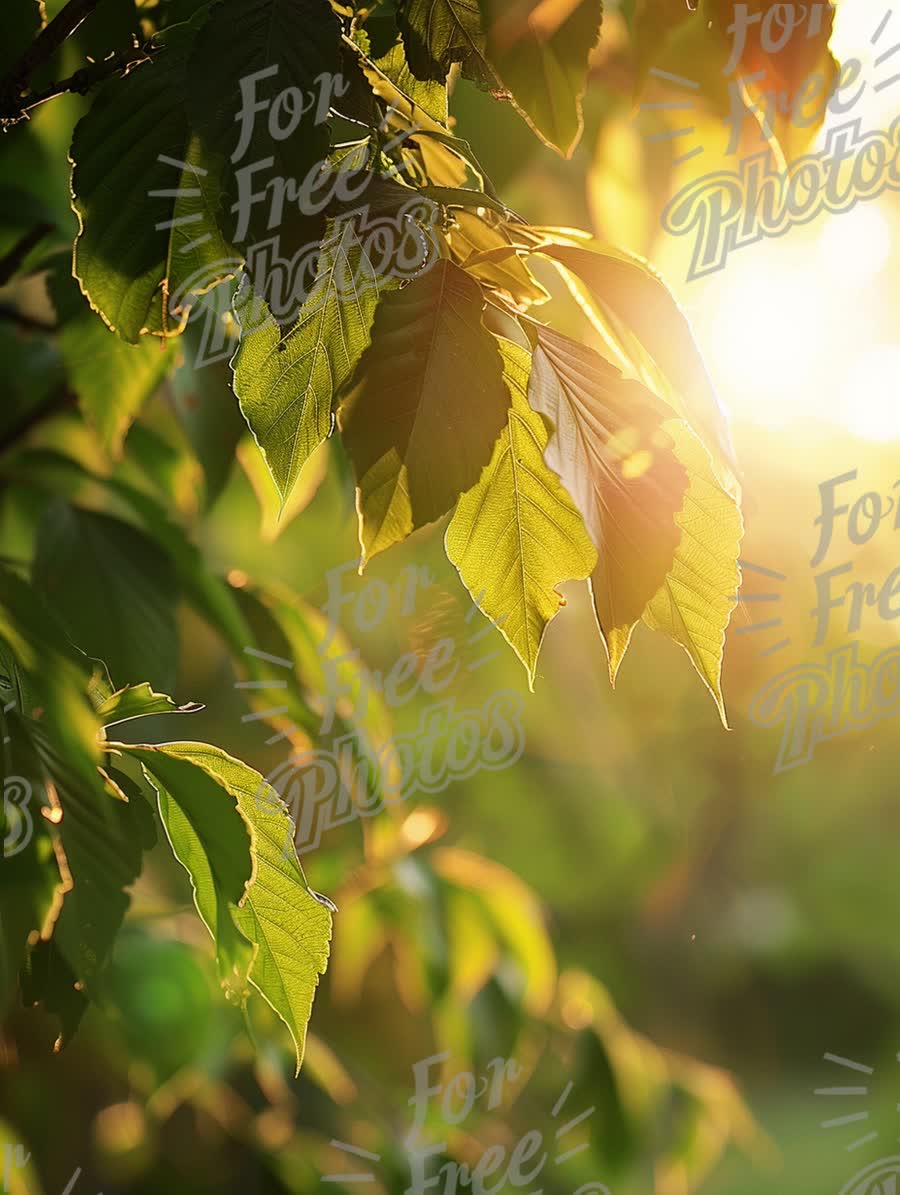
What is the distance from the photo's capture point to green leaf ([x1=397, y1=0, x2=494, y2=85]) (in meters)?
0.13

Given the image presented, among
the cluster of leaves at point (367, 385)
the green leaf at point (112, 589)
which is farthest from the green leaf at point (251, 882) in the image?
the green leaf at point (112, 589)

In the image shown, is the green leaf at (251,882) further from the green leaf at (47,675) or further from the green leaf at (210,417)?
the green leaf at (210,417)

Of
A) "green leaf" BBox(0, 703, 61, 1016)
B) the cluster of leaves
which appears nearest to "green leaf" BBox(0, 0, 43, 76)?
the cluster of leaves

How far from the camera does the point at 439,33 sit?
0.13 m

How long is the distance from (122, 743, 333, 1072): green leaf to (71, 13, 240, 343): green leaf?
6 centimetres

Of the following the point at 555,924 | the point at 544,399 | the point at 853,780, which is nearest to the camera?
the point at 544,399

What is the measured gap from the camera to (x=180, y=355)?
26 cm

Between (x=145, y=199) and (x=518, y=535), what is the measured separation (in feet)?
0.22

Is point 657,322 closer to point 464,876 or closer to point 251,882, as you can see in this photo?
point 251,882

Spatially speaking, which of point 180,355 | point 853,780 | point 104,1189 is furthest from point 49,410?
point 853,780

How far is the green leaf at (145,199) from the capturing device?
13 cm

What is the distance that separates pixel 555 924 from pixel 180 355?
1.20 m

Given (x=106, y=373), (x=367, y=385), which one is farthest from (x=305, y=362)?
(x=106, y=373)

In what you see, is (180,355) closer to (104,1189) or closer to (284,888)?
(284,888)
